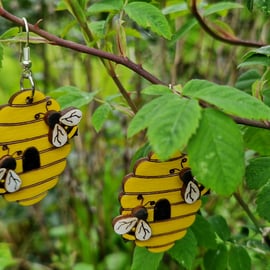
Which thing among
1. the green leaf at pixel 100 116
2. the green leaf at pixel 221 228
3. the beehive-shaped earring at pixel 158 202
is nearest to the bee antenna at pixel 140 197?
the beehive-shaped earring at pixel 158 202

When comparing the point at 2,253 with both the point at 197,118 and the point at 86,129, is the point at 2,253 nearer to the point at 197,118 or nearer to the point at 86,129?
the point at 86,129

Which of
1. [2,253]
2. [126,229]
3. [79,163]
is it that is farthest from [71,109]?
[79,163]

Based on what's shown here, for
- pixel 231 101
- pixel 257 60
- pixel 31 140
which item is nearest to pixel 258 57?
pixel 257 60

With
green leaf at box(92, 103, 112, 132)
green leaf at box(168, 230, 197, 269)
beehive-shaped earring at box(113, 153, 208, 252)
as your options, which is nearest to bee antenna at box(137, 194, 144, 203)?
beehive-shaped earring at box(113, 153, 208, 252)

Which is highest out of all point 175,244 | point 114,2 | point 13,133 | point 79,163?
point 114,2

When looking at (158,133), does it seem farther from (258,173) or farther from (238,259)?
(238,259)

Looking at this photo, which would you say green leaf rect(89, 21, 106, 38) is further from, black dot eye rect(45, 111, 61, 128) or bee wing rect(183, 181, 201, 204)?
bee wing rect(183, 181, 201, 204)
